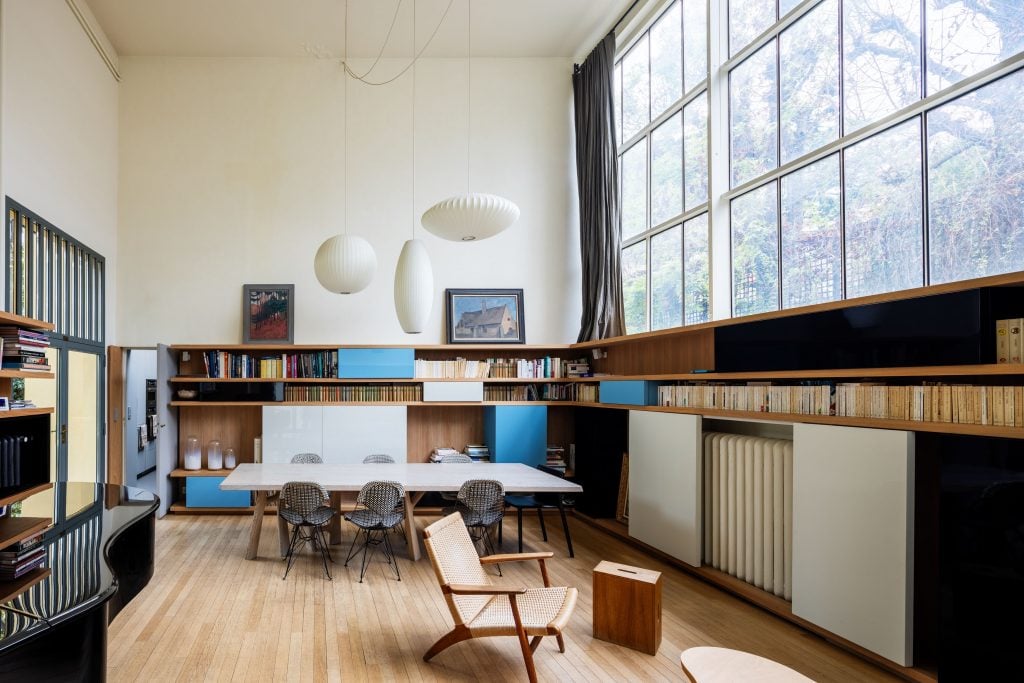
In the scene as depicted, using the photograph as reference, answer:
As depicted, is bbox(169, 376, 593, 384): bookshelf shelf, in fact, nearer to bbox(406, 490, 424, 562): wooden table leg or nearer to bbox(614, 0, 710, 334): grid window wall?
bbox(614, 0, 710, 334): grid window wall

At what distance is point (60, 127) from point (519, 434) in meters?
6.39

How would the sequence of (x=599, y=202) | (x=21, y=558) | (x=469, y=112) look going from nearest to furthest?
1. (x=21, y=558)
2. (x=599, y=202)
3. (x=469, y=112)

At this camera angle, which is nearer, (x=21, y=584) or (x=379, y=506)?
(x=21, y=584)

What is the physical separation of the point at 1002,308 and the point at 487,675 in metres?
3.50


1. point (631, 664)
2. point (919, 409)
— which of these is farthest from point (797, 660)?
point (919, 409)

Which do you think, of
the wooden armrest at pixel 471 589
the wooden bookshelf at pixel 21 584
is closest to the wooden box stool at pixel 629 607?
the wooden armrest at pixel 471 589

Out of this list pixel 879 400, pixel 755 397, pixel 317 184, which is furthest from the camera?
pixel 317 184

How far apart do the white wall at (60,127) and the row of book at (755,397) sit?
247 inches

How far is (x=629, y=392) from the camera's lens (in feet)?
22.6

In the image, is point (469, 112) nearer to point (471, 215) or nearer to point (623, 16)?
point (623, 16)

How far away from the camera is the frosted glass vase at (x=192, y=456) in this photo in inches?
327

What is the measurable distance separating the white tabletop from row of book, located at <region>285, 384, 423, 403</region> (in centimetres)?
151

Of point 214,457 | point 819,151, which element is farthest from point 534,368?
point 819,151

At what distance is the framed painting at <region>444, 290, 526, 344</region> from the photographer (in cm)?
883
